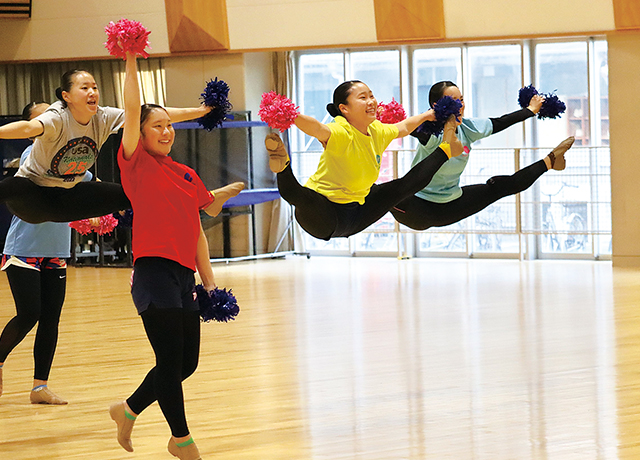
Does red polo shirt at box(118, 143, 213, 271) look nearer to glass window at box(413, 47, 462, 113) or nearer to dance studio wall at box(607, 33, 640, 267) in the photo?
dance studio wall at box(607, 33, 640, 267)

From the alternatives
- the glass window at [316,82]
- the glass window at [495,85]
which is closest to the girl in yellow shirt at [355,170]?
the glass window at [495,85]

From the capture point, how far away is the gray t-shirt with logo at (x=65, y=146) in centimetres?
390

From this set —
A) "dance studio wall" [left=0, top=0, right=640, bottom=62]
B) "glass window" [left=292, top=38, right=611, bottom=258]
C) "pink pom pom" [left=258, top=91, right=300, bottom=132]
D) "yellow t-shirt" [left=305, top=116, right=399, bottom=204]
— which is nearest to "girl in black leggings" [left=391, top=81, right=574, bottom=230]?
"yellow t-shirt" [left=305, top=116, right=399, bottom=204]

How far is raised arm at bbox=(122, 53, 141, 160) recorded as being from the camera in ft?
10.5

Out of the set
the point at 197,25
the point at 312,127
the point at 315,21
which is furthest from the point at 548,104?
the point at 197,25

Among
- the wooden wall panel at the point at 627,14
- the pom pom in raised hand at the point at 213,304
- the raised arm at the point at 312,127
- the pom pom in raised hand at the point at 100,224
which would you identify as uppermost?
the wooden wall panel at the point at 627,14

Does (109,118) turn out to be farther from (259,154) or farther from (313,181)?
(259,154)

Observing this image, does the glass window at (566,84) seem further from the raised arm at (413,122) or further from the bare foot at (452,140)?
the bare foot at (452,140)

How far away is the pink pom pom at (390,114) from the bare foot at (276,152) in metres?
1.32

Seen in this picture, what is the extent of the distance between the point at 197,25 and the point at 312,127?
7531mm

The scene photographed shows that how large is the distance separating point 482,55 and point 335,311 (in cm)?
563

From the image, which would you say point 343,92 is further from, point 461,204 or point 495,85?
point 495,85

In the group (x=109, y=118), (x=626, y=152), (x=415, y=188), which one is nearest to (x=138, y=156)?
(x=109, y=118)

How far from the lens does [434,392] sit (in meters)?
4.64
